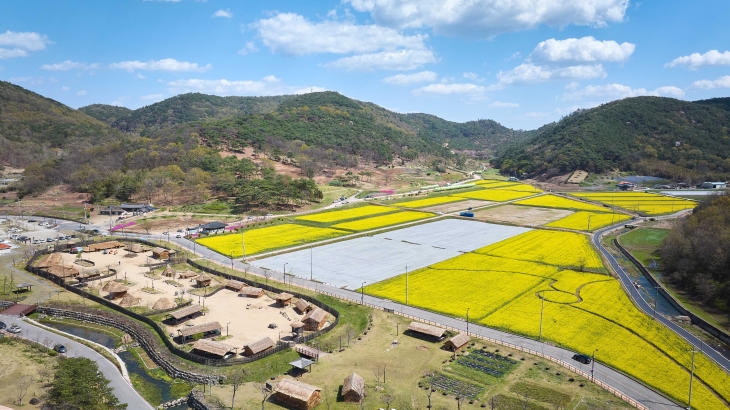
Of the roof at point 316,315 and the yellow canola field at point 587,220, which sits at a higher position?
the yellow canola field at point 587,220

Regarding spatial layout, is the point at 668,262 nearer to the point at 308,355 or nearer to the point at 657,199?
the point at 308,355

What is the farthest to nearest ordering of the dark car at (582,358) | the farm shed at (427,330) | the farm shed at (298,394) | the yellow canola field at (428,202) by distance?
the yellow canola field at (428,202)
the farm shed at (427,330)
the dark car at (582,358)
the farm shed at (298,394)

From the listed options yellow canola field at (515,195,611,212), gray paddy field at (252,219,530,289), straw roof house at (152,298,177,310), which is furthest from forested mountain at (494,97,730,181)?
straw roof house at (152,298,177,310)

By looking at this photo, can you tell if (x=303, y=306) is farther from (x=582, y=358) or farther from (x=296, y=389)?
(x=582, y=358)

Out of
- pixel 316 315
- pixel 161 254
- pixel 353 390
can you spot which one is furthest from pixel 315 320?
pixel 161 254

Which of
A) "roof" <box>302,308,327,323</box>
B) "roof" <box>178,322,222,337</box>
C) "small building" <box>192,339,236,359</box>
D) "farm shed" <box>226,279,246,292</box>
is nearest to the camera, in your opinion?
"small building" <box>192,339,236,359</box>

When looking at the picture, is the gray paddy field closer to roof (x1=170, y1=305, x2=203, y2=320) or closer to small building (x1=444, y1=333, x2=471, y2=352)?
roof (x1=170, y1=305, x2=203, y2=320)

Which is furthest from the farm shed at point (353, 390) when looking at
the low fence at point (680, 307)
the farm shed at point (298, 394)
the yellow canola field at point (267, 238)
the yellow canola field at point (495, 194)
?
the yellow canola field at point (495, 194)

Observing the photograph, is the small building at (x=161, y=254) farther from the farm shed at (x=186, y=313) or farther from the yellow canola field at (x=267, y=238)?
the farm shed at (x=186, y=313)
